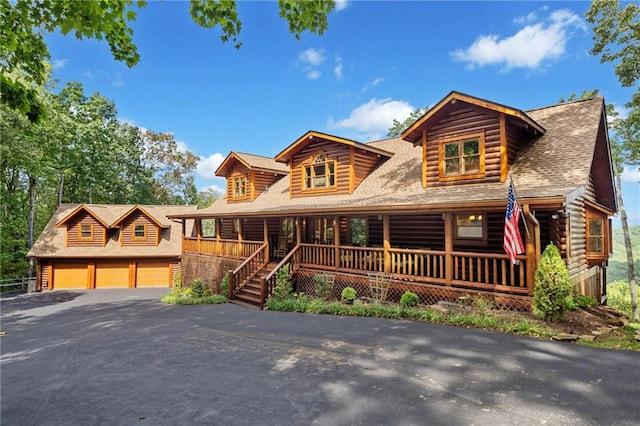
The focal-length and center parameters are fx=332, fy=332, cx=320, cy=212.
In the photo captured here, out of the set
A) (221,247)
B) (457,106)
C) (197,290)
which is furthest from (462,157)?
(197,290)

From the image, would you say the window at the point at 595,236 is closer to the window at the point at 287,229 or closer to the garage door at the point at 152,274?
the window at the point at 287,229

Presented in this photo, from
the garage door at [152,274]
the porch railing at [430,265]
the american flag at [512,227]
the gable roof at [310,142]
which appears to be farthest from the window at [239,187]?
the american flag at [512,227]

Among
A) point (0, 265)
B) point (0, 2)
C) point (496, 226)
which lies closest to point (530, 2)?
point (496, 226)

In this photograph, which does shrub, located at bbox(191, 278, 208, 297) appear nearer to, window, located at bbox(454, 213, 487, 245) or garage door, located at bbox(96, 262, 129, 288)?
garage door, located at bbox(96, 262, 129, 288)

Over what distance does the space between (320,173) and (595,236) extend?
1141 centimetres

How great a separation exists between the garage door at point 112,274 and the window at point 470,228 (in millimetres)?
25301

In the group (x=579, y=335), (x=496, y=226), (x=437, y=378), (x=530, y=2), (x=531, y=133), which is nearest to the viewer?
(x=437, y=378)

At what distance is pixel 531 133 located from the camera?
12.1m

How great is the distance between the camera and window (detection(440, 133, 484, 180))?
11.5 m

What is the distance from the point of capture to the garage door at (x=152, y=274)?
26.7 m

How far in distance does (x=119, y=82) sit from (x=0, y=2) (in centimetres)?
3350

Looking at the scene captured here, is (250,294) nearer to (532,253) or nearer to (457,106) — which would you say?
(532,253)

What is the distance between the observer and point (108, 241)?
26.8m

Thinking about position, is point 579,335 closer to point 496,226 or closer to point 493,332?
point 493,332
